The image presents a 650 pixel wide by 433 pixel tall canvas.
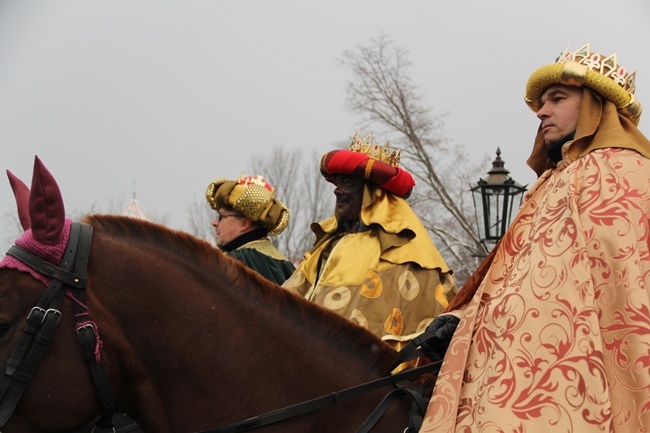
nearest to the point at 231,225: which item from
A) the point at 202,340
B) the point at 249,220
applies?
the point at 249,220

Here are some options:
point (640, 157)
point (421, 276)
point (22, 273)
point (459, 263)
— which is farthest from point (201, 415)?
point (459, 263)

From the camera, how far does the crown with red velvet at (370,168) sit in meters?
5.52

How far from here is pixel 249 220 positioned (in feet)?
25.8

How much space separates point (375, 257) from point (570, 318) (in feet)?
7.99

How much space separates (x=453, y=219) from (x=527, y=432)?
20629 millimetres

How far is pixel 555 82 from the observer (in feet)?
11.2

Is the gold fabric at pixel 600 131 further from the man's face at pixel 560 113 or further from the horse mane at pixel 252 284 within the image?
the horse mane at pixel 252 284

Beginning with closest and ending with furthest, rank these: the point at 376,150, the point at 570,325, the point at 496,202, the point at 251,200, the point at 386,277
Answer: the point at 570,325, the point at 386,277, the point at 376,150, the point at 251,200, the point at 496,202

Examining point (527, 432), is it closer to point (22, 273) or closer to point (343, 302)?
point (22, 273)

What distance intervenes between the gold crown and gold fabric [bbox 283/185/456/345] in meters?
0.34

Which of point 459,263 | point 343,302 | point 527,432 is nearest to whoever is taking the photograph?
point 527,432

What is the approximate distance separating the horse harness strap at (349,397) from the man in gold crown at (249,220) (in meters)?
4.42

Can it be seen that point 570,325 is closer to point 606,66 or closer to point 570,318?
point 570,318

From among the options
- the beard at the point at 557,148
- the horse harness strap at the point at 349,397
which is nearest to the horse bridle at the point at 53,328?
the horse harness strap at the point at 349,397
